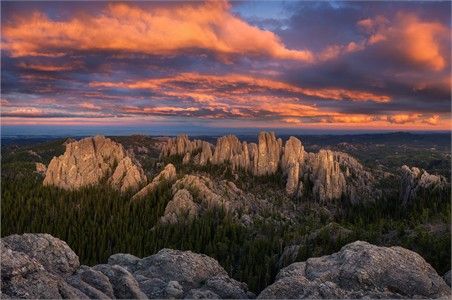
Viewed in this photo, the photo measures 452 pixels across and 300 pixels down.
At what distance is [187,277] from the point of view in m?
41.7

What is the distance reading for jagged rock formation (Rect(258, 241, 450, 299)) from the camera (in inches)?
1328

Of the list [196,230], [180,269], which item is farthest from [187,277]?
[196,230]

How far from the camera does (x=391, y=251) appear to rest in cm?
4156

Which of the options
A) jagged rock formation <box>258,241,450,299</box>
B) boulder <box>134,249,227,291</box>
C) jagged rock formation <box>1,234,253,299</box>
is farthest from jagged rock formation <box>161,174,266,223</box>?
jagged rock formation <box>258,241,450,299</box>

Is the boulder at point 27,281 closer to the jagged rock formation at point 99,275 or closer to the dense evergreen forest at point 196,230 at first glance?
the jagged rock formation at point 99,275

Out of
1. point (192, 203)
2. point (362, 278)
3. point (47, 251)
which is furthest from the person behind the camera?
point (192, 203)

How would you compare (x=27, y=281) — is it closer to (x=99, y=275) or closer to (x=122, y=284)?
(x=99, y=275)

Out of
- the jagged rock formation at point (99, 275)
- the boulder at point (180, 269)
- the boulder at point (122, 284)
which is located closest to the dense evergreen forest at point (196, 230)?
the boulder at point (180, 269)

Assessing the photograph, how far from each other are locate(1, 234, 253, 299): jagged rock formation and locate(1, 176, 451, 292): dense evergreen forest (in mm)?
47502

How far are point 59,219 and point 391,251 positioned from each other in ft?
452

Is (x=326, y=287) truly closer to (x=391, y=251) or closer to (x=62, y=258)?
(x=391, y=251)

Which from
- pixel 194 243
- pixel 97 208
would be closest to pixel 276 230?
pixel 194 243

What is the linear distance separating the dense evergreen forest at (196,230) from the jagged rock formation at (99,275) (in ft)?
156

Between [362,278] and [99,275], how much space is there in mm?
22580
